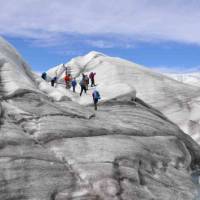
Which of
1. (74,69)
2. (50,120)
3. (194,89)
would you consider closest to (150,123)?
(50,120)

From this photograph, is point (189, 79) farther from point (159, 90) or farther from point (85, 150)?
point (85, 150)

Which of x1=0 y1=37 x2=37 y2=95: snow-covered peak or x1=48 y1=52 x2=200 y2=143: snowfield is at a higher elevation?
x1=0 y1=37 x2=37 y2=95: snow-covered peak

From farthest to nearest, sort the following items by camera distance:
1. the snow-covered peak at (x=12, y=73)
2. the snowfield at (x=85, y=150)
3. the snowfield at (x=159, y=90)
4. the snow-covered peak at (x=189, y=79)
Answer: the snow-covered peak at (x=189, y=79) → the snowfield at (x=159, y=90) → the snow-covered peak at (x=12, y=73) → the snowfield at (x=85, y=150)

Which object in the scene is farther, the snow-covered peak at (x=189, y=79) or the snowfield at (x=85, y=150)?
the snow-covered peak at (x=189, y=79)

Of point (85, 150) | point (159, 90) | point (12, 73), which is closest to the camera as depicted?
point (85, 150)

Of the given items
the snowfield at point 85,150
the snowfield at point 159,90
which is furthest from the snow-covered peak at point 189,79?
the snowfield at point 85,150

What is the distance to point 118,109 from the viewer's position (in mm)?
41688

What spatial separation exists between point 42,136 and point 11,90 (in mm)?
8443

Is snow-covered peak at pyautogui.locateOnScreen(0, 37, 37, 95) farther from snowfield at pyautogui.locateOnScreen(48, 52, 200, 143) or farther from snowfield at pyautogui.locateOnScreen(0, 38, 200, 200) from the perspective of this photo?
snowfield at pyautogui.locateOnScreen(48, 52, 200, 143)

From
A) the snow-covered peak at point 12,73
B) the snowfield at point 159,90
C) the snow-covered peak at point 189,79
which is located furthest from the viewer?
the snow-covered peak at point 189,79

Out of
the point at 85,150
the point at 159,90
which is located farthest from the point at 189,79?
the point at 85,150

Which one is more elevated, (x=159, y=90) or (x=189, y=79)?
(x=159, y=90)

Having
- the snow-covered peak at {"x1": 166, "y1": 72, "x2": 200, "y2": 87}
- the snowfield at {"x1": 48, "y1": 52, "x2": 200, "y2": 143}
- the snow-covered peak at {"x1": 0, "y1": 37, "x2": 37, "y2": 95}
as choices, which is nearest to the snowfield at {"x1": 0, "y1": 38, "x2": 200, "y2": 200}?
the snow-covered peak at {"x1": 0, "y1": 37, "x2": 37, "y2": 95}

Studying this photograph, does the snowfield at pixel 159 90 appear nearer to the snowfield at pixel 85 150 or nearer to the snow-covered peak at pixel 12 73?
the snow-covered peak at pixel 12 73
